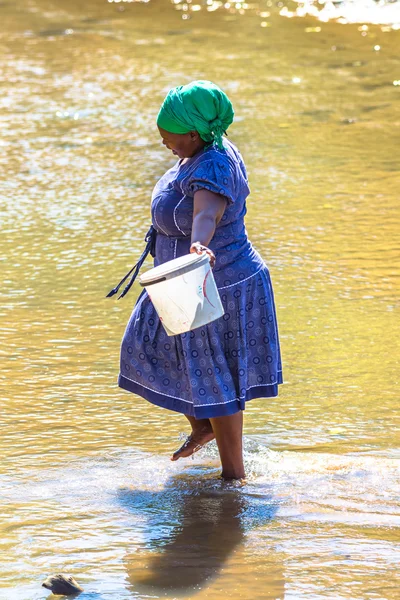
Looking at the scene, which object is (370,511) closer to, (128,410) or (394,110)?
(128,410)

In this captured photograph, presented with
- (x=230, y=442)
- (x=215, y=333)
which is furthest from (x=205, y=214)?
(x=230, y=442)

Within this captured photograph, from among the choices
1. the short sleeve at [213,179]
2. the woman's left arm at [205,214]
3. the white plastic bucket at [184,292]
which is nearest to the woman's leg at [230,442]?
the white plastic bucket at [184,292]

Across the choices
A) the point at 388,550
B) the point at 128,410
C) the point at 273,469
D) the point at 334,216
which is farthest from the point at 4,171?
the point at 388,550

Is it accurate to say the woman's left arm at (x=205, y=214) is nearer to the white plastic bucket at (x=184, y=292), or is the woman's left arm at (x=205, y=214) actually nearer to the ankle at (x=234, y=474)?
the white plastic bucket at (x=184, y=292)

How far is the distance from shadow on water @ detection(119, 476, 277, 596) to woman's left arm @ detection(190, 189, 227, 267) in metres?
0.93

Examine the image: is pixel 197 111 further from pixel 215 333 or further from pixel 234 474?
pixel 234 474

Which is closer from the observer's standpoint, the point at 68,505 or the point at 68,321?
the point at 68,505

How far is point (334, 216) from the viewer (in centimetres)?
705

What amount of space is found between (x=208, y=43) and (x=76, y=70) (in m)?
1.89

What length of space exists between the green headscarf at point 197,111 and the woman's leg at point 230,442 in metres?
1.00

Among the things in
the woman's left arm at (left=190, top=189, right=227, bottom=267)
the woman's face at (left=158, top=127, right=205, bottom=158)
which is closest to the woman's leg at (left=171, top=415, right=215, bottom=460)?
the woman's left arm at (left=190, top=189, right=227, bottom=267)

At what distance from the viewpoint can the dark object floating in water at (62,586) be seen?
10.5 feet

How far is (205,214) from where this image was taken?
3.60 m

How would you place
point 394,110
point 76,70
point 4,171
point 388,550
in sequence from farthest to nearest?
point 76,70, point 394,110, point 4,171, point 388,550
